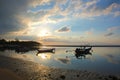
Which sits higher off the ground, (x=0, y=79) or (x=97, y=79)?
(x=0, y=79)

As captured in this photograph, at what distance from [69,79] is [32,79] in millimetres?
4968

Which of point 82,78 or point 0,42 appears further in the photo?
point 0,42

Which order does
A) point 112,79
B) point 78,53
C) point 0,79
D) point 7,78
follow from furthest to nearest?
point 78,53
point 112,79
point 7,78
point 0,79

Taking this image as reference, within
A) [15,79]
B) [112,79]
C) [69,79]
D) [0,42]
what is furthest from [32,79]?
[0,42]

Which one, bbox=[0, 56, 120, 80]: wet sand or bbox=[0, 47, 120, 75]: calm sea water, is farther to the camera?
bbox=[0, 47, 120, 75]: calm sea water

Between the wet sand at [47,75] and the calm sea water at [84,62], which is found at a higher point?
the wet sand at [47,75]

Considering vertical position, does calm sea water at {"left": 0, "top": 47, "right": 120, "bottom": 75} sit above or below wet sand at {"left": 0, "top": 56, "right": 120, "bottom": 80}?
below

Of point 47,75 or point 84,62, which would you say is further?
point 84,62

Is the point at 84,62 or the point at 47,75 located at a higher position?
the point at 47,75

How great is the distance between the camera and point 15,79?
19.0m

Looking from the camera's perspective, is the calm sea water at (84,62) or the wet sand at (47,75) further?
the calm sea water at (84,62)

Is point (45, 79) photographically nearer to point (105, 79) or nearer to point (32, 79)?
point (32, 79)

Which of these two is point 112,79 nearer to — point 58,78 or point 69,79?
point 69,79

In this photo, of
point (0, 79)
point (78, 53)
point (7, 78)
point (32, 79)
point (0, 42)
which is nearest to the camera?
point (0, 79)
